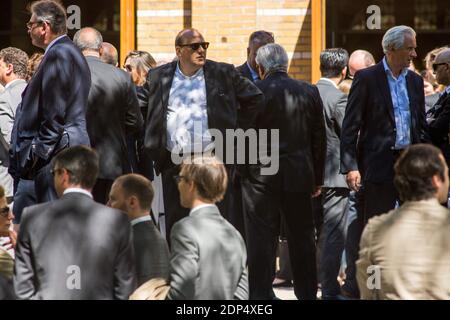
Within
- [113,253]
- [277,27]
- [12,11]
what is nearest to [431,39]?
[277,27]

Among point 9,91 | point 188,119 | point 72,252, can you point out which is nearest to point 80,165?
point 72,252

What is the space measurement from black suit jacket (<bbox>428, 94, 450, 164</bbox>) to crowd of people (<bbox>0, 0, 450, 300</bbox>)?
0.01 m

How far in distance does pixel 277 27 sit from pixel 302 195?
470 cm

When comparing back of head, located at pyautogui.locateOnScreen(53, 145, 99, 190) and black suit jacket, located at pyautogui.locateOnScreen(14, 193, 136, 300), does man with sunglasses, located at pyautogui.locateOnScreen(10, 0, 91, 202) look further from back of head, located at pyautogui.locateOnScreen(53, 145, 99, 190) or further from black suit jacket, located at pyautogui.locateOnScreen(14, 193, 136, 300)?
black suit jacket, located at pyautogui.locateOnScreen(14, 193, 136, 300)

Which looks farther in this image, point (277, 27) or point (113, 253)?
point (277, 27)

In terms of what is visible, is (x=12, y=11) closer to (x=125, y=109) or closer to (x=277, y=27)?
(x=277, y=27)

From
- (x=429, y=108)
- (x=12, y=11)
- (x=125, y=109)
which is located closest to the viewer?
(x=125, y=109)

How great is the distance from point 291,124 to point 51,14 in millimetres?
2066

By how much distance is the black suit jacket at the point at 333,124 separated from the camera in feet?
31.8

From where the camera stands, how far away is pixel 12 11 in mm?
15227

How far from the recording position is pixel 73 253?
5.84m

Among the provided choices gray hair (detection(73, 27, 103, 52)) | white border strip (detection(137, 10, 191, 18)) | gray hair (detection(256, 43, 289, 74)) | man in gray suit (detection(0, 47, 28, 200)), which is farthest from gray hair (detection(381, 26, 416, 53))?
white border strip (detection(137, 10, 191, 18))

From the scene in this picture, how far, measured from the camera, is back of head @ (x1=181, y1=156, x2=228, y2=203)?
6.19 meters

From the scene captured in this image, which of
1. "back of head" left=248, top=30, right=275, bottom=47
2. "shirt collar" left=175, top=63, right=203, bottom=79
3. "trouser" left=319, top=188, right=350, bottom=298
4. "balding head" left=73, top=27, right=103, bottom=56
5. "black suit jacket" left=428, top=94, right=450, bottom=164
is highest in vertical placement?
"back of head" left=248, top=30, right=275, bottom=47
